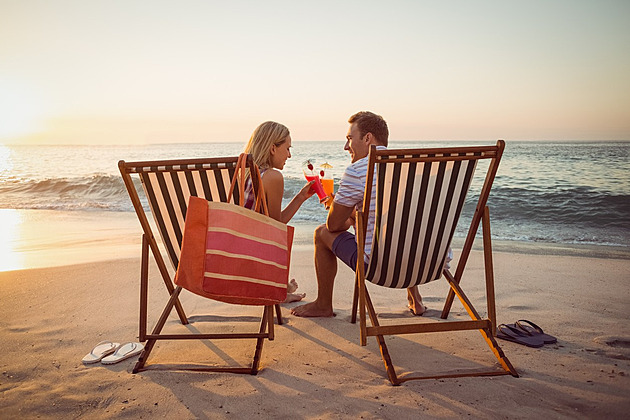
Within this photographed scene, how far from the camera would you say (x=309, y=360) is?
2.75 m

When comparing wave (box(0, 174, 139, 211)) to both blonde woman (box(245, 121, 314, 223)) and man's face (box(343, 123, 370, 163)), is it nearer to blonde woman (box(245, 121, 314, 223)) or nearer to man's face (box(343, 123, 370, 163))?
blonde woman (box(245, 121, 314, 223))

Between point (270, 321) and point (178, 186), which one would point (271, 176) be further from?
point (270, 321)

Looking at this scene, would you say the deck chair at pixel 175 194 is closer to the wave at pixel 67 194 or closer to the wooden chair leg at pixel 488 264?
the wooden chair leg at pixel 488 264

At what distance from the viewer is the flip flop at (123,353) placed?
2684 mm

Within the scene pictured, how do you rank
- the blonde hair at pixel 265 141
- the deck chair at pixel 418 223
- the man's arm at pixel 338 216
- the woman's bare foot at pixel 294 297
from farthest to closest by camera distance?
the woman's bare foot at pixel 294 297
the blonde hair at pixel 265 141
the man's arm at pixel 338 216
the deck chair at pixel 418 223

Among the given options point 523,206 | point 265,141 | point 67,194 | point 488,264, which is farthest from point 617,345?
point 67,194

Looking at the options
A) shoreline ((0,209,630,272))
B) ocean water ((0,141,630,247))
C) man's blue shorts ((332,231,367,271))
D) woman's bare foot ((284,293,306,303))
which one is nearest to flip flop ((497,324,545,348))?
man's blue shorts ((332,231,367,271))

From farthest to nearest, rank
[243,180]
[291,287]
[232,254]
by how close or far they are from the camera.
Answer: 1. [291,287]
2. [243,180]
3. [232,254]

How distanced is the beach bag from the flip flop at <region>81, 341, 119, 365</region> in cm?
88

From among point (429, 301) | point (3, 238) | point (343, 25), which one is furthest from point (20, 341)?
point (343, 25)

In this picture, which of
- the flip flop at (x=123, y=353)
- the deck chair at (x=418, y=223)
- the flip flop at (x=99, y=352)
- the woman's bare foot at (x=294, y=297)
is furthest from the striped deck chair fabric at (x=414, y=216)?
the flip flop at (x=99, y=352)

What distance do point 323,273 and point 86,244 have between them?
456cm

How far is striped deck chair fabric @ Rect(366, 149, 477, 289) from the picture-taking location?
8.20 feet

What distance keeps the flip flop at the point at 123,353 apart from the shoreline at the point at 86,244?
2653mm
